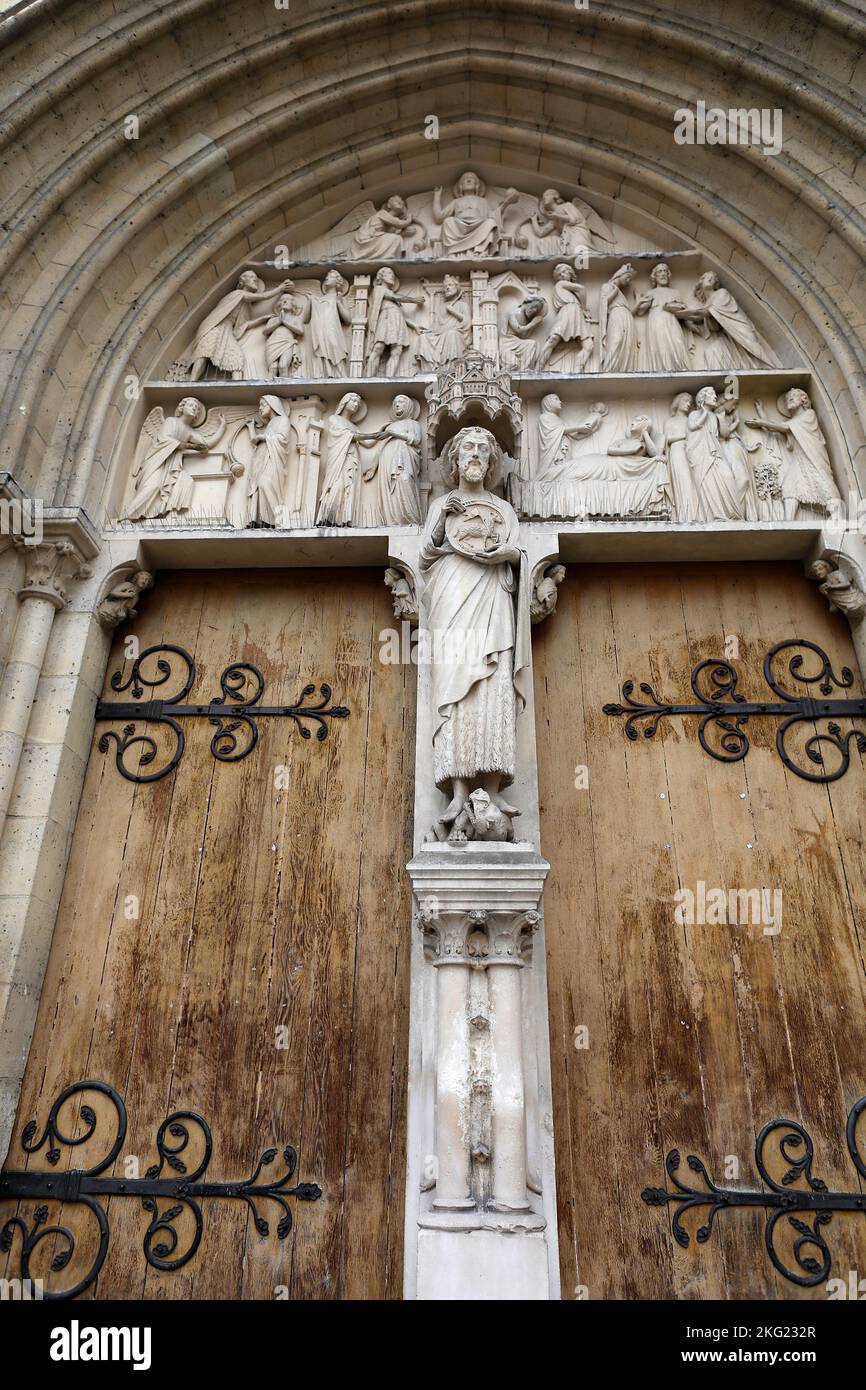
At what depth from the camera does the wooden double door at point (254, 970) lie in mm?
3191

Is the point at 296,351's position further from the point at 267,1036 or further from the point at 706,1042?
the point at 706,1042

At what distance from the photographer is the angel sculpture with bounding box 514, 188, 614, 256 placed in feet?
16.5

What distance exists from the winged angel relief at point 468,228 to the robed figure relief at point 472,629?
1931 millimetres

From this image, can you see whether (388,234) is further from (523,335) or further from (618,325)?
(618,325)

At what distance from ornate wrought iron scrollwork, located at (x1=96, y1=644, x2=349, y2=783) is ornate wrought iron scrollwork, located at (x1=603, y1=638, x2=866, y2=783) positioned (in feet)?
4.83

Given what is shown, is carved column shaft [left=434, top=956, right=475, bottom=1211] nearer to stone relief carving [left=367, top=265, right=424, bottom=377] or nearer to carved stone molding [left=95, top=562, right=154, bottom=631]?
carved stone molding [left=95, top=562, right=154, bottom=631]

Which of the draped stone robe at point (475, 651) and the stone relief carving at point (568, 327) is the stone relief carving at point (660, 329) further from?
the draped stone robe at point (475, 651)

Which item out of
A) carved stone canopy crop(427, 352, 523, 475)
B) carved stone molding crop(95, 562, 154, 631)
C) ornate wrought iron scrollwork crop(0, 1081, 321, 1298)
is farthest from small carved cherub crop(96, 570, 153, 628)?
ornate wrought iron scrollwork crop(0, 1081, 321, 1298)

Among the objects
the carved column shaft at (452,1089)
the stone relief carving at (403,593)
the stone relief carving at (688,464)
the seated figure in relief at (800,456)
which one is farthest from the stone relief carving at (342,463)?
the carved column shaft at (452,1089)

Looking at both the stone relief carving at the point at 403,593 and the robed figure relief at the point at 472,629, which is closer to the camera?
the robed figure relief at the point at 472,629

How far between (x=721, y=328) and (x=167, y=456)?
315 centimetres
